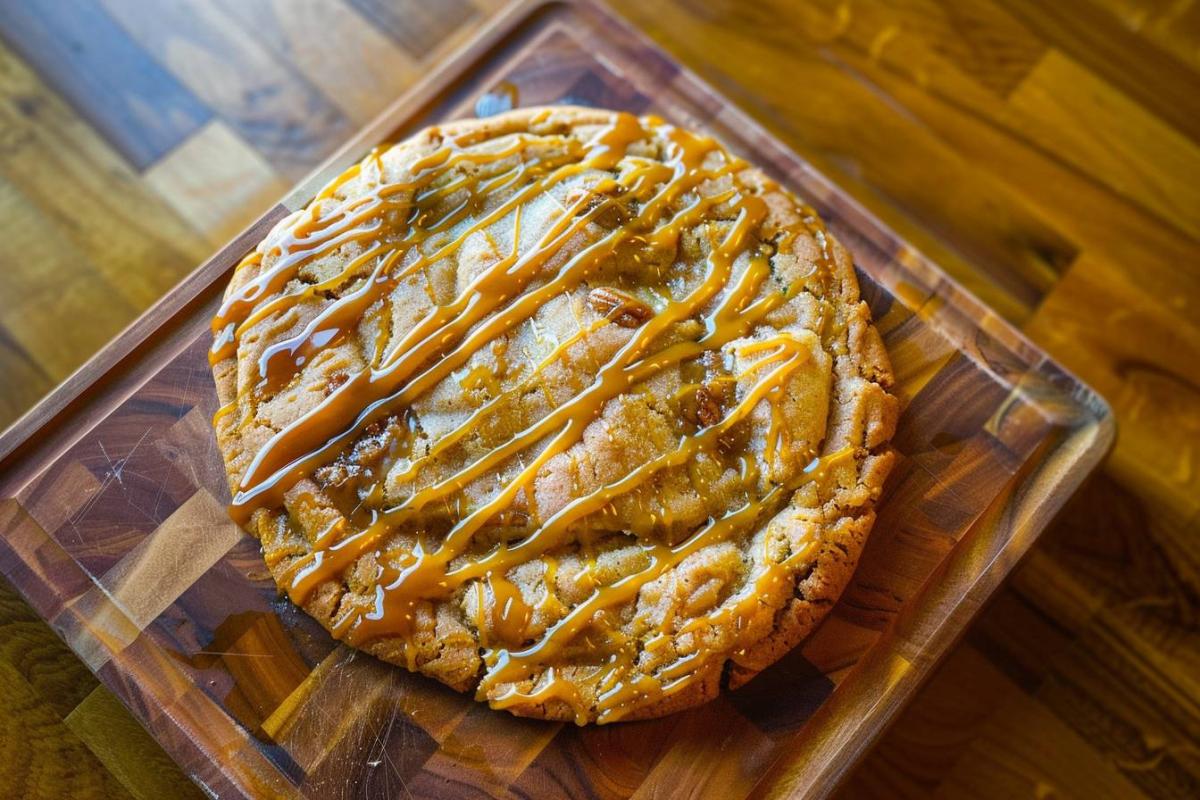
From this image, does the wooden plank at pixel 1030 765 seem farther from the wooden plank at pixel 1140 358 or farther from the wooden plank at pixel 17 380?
the wooden plank at pixel 17 380

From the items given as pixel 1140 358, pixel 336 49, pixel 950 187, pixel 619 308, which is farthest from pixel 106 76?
pixel 1140 358

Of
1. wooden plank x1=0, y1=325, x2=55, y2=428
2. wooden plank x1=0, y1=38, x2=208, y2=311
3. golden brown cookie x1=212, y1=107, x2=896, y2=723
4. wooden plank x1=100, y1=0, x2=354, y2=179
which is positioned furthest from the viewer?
wooden plank x1=100, y1=0, x2=354, y2=179

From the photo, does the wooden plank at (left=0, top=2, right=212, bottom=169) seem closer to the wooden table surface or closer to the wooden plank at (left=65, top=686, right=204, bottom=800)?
the wooden table surface

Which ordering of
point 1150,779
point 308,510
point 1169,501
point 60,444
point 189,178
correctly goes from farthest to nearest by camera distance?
point 189,178, point 1169,501, point 1150,779, point 60,444, point 308,510

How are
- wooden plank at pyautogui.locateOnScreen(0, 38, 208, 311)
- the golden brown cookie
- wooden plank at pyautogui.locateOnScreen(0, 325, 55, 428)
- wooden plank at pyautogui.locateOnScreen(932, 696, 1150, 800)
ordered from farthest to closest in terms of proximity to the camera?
wooden plank at pyautogui.locateOnScreen(0, 38, 208, 311) < wooden plank at pyautogui.locateOnScreen(0, 325, 55, 428) < wooden plank at pyautogui.locateOnScreen(932, 696, 1150, 800) < the golden brown cookie

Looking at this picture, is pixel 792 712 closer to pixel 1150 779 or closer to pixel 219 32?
pixel 1150 779

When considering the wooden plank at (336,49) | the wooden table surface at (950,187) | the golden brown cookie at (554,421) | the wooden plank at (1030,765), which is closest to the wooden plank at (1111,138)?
the wooden table surface at (950,187)

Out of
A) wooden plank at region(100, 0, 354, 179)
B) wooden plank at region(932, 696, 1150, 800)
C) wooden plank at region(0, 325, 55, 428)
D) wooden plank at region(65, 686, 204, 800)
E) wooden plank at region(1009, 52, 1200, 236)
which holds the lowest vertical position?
wooden plank at region(932, 696, 1150, 800)

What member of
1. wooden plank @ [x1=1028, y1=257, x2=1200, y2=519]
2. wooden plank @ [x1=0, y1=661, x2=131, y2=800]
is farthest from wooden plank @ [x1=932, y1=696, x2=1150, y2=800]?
wooden plank @ [x1=0, y1=661, x2=131, y2=800]

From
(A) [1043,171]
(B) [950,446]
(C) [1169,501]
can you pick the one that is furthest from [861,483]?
(A) [1043,171]
